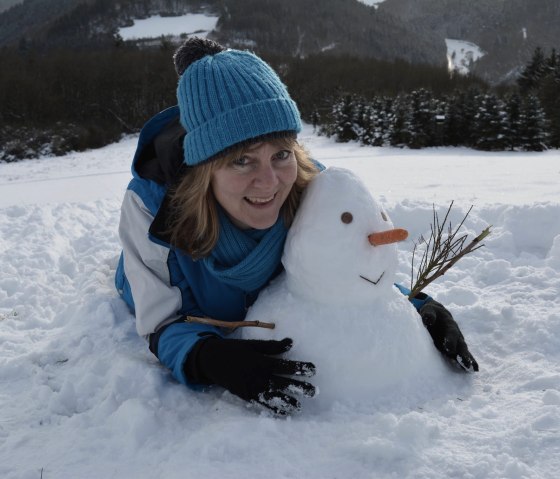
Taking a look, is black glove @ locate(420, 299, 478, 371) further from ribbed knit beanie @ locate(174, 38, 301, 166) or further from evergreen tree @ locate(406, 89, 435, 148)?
evergreen tree @ locate(406, 89, 435, 148)

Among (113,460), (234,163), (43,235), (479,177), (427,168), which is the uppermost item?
(234,163)

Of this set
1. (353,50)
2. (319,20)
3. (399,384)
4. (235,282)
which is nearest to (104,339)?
(235,282)

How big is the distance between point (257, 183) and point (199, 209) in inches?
11.3

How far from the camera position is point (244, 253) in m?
1.98

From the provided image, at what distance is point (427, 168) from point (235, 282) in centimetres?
852

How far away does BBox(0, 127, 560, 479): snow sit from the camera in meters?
1.43

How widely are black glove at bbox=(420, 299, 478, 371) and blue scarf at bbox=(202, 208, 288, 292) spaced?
0.74 metres

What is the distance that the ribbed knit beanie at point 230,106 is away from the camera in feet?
5.69

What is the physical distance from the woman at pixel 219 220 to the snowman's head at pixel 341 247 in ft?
0.46

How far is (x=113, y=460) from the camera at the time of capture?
1555 mm

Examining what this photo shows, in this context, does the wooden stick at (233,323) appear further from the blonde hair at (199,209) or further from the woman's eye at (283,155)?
the woman's eye at (283,155)

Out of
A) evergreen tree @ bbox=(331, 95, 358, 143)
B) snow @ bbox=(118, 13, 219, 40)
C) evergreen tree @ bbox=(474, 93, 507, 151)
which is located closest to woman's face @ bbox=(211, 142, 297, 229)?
evergreen tree @ bbox=(474, 93, 507, 151)

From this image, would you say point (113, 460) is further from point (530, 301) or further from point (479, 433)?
point (530, 301)

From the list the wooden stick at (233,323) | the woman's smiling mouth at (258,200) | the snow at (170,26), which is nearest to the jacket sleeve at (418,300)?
the wooden stick at (233,323)
